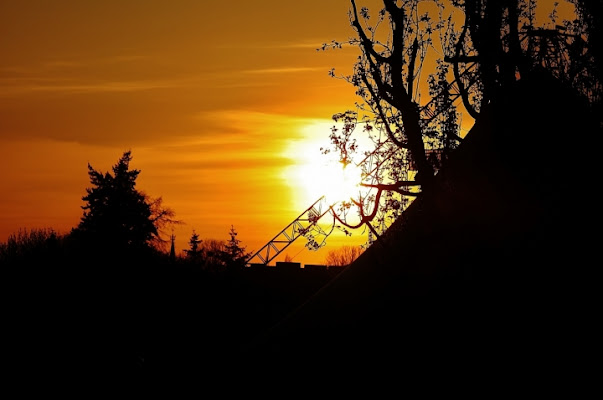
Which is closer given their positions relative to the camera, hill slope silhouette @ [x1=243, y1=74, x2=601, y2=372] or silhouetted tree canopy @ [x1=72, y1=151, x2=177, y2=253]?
hill slope silhouette @ [x1=243, y1=74, x2=601, y2=372]

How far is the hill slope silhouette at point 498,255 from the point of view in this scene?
56.1ft

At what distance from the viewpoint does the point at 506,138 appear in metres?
19.4

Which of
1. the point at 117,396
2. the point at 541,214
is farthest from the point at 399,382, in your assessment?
the point at 117,396

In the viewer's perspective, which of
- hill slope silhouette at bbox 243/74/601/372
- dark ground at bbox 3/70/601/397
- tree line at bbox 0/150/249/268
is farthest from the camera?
tree line at bbox 0/150/249/268

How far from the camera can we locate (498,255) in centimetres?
1833

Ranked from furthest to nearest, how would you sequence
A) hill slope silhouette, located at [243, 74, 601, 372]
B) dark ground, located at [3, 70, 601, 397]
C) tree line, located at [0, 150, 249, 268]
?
tree line, located at [0, 150, 249, 268] < hill slope silhouette, located at [243, 74, 601, 372] < dark ground, located at [3, 70, 601, 397]

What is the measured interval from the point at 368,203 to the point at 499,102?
422cm

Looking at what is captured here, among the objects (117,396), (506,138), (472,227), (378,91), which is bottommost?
(117,396)

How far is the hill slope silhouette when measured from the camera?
17109mm

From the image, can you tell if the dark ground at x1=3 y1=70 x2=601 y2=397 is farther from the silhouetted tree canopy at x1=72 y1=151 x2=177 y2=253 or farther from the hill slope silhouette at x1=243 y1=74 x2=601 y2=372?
the silhouetted tree canopy at x1=72 y1=151 x2=177 y2=253

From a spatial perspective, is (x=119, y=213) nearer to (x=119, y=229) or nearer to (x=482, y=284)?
(x=119, y=229)

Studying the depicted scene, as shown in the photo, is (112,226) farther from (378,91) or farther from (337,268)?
(378,91)

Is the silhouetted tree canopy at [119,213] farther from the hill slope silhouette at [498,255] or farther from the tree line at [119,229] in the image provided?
the hill slope silhouette at [498,255]

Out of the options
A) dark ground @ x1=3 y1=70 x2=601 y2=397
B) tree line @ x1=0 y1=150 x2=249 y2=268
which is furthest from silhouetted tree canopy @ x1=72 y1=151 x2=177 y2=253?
dark ground @ x1=3 y1=70 x2=601 y2=397
